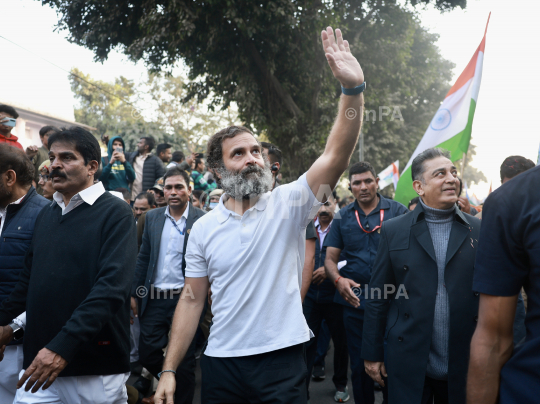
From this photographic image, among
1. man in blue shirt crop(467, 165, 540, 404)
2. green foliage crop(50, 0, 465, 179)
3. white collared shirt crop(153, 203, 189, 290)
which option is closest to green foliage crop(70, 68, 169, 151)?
green foliage crop(50, 0, 465, 179)

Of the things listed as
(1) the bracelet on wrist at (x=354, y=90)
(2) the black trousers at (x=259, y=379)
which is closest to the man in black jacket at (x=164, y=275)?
(2) the black trousers at (x=259, y=379)

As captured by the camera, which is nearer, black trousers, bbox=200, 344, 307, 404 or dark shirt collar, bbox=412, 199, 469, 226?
black trousers, bbox=200, 344, 307, 404

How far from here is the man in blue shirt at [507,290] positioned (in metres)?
1.42

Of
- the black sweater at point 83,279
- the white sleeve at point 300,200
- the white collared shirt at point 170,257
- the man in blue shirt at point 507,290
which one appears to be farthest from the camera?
the white collared shirt at point 170,257

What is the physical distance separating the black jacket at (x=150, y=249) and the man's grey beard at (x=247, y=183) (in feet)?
7.64

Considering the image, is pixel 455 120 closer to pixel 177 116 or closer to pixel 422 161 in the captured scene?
pixel 422 161

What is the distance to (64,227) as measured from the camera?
2676 millimetres

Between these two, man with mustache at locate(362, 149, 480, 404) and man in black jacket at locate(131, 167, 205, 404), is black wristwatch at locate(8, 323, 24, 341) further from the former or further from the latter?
man with mustache at locate(362, 149, 480, 404)

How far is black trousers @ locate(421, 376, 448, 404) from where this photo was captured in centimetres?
288

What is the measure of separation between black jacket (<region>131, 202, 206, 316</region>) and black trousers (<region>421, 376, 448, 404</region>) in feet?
8.53

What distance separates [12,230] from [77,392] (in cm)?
124

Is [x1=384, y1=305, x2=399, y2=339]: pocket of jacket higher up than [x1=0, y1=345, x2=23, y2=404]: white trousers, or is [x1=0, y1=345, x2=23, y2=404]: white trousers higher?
[x1=384, y1=305, x2=399, y2=339]: pocket of jacket

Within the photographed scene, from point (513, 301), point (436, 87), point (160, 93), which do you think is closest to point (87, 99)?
point (160, 93)

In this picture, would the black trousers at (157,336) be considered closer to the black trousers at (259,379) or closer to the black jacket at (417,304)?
the black jacket at (417,304)
